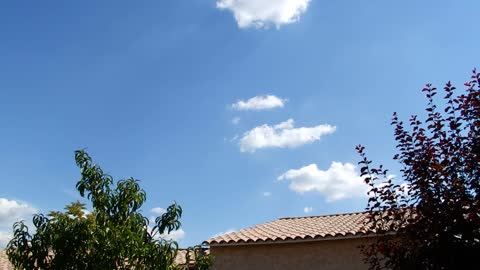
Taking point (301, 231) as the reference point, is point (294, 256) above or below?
below

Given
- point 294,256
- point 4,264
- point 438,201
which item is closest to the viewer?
point 438,201

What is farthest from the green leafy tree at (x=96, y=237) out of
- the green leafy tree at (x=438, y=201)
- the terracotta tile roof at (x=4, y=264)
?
the terracotta tile roof at (x=4, y=264)

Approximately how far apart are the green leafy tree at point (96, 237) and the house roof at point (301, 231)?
7623mm

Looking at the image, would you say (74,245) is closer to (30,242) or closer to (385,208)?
(30,242)

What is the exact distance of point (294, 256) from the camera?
15.1 meters

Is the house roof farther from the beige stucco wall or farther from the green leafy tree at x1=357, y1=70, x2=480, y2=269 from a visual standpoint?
the green leafy tree at x1=357, y1=70, x2=480, y2=269

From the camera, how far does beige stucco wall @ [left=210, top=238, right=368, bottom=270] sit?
14.5 metres

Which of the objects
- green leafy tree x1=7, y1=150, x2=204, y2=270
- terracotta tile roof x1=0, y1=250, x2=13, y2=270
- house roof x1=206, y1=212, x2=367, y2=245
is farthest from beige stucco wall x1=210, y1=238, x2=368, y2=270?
terracotta tile roof x1=0, y1=250, x2=13, y2=270

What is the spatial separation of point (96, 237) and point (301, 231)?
390 inches

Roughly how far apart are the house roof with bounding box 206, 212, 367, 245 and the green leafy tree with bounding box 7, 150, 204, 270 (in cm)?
762

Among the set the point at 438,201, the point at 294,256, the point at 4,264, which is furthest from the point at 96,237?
the point at 4,264

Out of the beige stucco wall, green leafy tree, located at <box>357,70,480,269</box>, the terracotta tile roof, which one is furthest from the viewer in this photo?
the terracotta tile roof

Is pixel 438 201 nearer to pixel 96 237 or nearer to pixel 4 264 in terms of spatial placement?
pixel 96 237

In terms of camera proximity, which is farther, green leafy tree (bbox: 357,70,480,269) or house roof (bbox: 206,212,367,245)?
house roof (bbox: 206,212,367,245)
